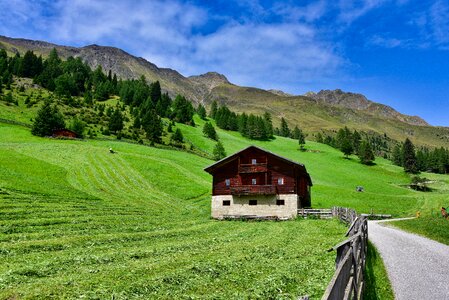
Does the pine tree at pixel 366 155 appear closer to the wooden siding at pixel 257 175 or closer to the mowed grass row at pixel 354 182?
the mowed grass row at pixel 354 182

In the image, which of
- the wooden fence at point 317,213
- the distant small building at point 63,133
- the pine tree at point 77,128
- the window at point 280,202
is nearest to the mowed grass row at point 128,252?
the window at point 280,202

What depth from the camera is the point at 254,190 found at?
170ft

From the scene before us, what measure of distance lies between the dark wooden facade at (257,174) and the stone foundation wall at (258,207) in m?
0.94

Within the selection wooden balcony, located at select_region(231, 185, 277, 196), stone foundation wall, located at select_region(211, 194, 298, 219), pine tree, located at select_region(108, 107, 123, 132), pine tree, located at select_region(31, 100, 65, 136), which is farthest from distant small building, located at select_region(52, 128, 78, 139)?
wooden balcony, located at select_region(231, 185, 277, 196)

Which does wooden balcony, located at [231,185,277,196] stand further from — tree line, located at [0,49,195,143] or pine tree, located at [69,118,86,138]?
pine tree, located at [69,118,86,138]

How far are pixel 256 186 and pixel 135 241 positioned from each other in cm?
2922

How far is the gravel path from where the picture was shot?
→ 1391 cm

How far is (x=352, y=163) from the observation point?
139375 mm

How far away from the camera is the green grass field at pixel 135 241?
13453 mm

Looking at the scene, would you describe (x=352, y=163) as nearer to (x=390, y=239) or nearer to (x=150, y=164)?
(x=150, y=164)

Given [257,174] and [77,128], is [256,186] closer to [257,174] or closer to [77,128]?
[257,174]

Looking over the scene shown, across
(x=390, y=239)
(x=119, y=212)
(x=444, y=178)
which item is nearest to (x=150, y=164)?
(x=119, y=212)

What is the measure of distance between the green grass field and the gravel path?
3.10 metres

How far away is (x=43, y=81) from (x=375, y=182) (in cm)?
15322
